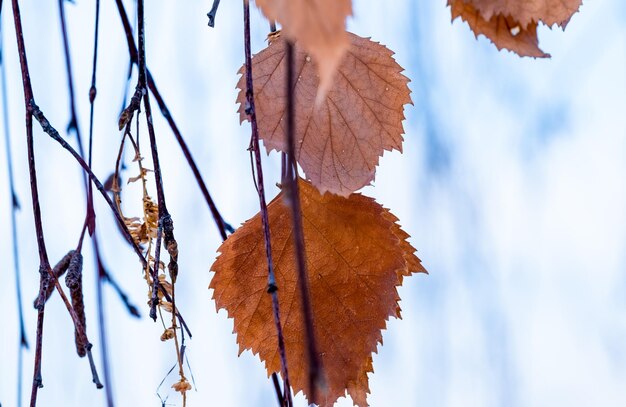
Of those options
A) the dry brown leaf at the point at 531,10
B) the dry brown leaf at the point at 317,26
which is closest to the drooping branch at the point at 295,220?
the dry brown leaf at the point at 317,26

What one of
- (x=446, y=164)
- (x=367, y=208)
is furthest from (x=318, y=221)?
(x=446, y=164)

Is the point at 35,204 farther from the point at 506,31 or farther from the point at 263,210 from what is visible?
the point at 506,31

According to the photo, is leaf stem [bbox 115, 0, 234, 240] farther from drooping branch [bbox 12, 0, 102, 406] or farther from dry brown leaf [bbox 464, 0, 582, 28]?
dry brown leaf [bbox 464, 0, 582, 28]

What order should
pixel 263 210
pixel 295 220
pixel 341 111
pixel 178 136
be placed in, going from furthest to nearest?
pixel 178 136 < pixel 341 111 < pixel 263 210 < pixel 295 220

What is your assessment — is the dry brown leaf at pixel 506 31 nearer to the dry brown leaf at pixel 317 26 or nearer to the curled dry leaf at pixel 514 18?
the curled dry leaf at pixel 514 18

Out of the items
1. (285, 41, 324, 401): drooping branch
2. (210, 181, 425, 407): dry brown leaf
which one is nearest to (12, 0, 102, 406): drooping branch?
(210, 181, 425, 407): dry brown leaf

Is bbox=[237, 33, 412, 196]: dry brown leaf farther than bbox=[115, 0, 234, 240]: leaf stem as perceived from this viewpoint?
No

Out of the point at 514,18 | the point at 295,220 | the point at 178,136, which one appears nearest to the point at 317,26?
the point at 295,220
